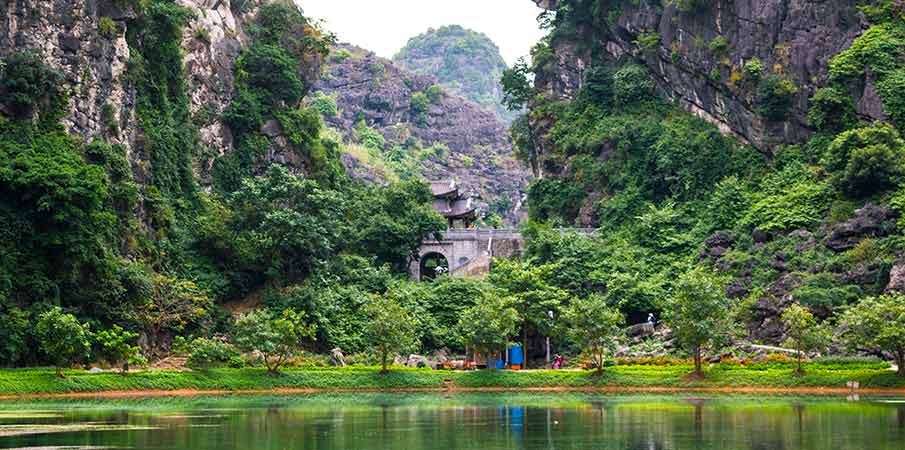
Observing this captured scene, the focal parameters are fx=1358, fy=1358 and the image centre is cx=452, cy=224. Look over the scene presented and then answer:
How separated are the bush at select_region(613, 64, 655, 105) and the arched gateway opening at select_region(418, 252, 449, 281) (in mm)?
16731

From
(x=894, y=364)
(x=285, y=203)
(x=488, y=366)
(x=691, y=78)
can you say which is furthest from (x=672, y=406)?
(x=691, y=78)

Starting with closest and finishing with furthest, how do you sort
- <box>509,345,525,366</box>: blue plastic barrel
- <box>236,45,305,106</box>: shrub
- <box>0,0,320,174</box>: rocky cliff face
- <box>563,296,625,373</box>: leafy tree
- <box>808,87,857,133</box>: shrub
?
1. <box>563,296,625,373</box>: leafy tree
2. <box>0,0,320,174</box>: rocky cliff face
3. <box>509,345,525,366</box>: blue plastic barrel
4. <box>808,87,857,133</box>: shrub
5. <box>236,45,305,106</box>: shrub

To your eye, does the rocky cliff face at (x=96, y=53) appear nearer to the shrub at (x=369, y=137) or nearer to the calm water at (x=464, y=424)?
the calm water at (x=464, y=424)

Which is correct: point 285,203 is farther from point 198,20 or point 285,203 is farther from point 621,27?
point 621,27

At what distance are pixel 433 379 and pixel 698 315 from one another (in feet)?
42.1

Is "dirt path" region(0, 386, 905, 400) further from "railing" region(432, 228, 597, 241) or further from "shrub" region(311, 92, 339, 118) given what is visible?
"shrub" region(311, 92, 339, 118)

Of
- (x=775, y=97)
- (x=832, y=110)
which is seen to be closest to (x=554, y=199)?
(x=775, y=97)

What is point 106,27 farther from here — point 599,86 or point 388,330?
point 599,86

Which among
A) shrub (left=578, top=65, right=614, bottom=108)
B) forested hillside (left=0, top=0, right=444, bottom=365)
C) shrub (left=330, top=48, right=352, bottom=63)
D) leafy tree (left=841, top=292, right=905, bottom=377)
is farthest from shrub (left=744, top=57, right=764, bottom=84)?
shrub (left=330, top=48, right=352, bottom=63)

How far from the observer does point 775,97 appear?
275ft

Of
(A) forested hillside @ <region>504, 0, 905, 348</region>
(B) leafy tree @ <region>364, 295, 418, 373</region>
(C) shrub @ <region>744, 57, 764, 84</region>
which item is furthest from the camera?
(C) shrub @ <region>744, 57, 764, 84</region>

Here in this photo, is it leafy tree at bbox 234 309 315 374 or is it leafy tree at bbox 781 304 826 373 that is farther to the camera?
leafy tree at bbox 234 309 315 374

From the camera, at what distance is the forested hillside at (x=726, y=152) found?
71562 millimetres

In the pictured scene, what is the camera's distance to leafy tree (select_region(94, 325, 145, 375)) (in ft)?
199
